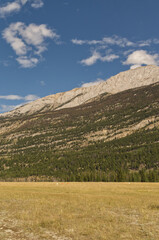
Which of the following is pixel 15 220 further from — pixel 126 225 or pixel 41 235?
pixel 126 225

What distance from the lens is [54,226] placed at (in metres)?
15.9

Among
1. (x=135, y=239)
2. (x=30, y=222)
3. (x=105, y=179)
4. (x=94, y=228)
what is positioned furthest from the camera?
(x=105, y=179)

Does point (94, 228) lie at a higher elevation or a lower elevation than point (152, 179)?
higher

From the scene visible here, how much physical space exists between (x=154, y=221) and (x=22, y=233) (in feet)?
35.9

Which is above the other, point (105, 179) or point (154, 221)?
point (154, 221)

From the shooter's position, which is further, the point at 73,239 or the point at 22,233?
the point at 22,233

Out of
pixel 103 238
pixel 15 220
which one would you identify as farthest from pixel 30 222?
pixel 103 238

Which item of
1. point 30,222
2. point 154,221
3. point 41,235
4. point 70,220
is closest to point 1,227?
point 30,222

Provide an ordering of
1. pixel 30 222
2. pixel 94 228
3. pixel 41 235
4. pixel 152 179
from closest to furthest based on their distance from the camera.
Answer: pixel 41 235 < pixel 94 228 < pixel 30 222 < pixel 152 179

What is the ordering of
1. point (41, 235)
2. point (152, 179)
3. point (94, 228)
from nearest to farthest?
1. point (41, 235)
2. point (94, 228)
3. point (152, 179)

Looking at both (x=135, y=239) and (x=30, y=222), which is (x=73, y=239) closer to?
(x=135, y=239)

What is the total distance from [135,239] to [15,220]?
10459 millimetres

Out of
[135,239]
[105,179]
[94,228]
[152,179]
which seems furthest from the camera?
[105,179]

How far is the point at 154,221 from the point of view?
57.7 ft
